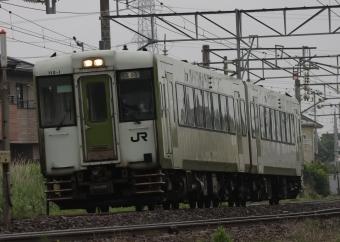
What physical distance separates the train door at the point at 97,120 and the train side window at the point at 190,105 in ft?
8.15

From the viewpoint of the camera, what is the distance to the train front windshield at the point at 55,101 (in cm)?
1672

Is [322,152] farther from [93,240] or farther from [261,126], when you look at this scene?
[93,240]

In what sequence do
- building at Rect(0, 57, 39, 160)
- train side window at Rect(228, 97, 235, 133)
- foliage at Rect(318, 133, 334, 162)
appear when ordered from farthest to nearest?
foliage at Rect(318, 133, 334, 162) → building at Rect(0, 57, 39, 160) → train side window at Rect(228, 97, 235, 133)

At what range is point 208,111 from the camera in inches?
792

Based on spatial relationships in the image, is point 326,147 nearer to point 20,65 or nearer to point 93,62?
point 20,65

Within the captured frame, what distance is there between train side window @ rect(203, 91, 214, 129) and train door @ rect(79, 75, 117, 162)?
3.76 meters

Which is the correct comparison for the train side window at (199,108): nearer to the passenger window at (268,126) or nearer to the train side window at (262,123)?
the train side window at (262,123)

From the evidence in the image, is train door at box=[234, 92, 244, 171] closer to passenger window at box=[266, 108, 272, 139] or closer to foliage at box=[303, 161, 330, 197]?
passenger window at box=[266, 108, 272, 139]

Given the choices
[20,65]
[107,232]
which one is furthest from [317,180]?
[107,232]

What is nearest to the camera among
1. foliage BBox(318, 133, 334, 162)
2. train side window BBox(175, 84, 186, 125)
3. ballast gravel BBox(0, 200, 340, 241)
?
ballast gravel BBox(0, 200, 340, 241)

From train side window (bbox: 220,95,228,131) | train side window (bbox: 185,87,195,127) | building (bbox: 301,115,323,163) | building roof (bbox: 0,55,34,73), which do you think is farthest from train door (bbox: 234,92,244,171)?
building (bbox: 301,115,323,163)

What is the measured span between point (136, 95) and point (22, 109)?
1132 inches

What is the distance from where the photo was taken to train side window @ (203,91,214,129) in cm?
1991

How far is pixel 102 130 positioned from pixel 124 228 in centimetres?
497
